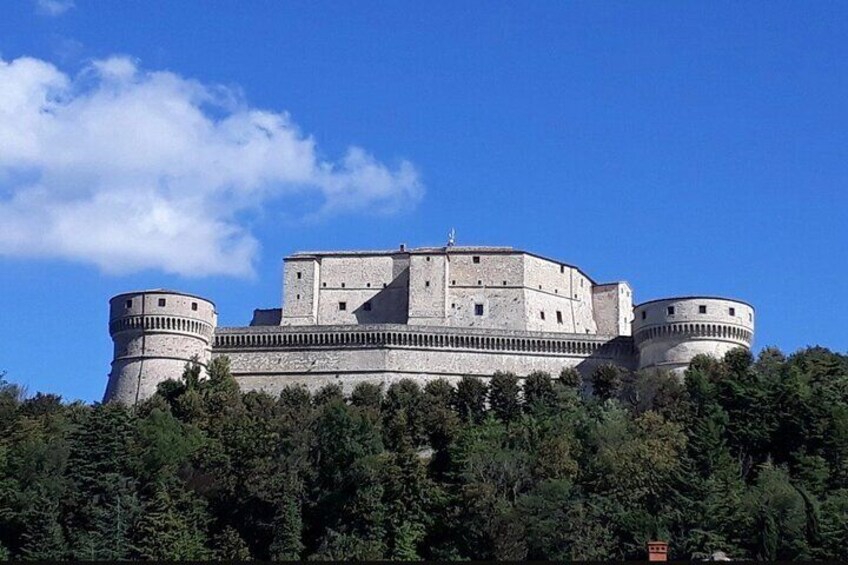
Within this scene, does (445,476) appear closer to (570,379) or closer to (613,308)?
(570,379)

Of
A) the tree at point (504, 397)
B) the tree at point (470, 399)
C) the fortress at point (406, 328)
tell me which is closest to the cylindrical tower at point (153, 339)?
the fortress at point (406, 328)

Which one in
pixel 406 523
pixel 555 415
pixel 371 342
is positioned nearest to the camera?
pixel 406 523

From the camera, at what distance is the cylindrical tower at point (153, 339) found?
2761 inches

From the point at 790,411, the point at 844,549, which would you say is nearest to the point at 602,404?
the point at 790,411

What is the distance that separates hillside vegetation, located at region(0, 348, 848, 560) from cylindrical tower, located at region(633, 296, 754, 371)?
142 inches

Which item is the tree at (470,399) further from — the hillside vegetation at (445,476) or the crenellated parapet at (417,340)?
the crenellated parapet at (417,340)

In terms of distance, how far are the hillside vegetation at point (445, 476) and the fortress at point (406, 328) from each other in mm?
4690

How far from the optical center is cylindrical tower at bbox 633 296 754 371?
229ft

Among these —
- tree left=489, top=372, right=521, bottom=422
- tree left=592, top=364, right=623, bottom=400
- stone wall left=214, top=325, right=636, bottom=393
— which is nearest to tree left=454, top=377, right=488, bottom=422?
tree left=489, top=372, right=521, bottom=422

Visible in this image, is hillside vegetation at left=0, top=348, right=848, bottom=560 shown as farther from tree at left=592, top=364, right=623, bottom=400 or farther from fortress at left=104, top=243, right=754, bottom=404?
fortress at left=104, top=243, right=754, bottom=404

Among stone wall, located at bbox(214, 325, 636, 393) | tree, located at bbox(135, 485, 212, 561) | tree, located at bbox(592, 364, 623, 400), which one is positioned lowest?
tree, located at bbox(135, 485, 212, 561)

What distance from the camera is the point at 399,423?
200ft

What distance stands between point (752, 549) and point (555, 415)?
14355 millimetres

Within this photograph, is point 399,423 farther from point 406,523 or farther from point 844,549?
point 844,549
